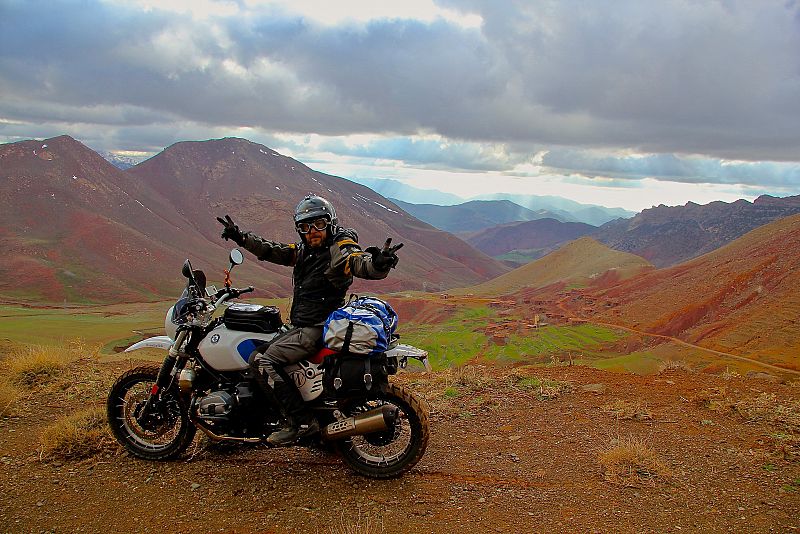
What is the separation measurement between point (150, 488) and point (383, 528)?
2164 millimetres

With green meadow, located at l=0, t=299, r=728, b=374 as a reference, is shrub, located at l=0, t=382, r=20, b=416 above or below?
above

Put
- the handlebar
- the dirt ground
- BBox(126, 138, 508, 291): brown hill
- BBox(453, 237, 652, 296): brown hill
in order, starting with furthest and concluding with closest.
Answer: BBox(126, 138, 508, 291): brown hill < BBox(453, 237, 652, 296): brown hill < the handlebar < the dirt ground

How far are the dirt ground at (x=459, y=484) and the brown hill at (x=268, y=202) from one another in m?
105

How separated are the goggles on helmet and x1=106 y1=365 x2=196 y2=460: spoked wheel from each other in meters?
2.06

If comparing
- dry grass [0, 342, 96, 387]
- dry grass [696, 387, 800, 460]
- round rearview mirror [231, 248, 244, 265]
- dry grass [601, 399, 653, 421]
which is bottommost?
dry grass [0, 342, 96, 387]

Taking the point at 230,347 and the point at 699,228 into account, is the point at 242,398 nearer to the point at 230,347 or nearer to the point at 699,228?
the point at 230,347

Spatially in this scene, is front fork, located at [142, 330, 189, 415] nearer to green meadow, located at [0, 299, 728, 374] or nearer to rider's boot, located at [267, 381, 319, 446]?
rider's boot, located at [267, 381, 319, 446]

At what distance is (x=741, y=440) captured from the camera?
6.68 metres

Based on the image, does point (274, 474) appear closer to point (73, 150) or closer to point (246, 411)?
point (246, 411)

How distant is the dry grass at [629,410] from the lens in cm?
745

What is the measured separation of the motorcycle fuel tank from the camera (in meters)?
5.52

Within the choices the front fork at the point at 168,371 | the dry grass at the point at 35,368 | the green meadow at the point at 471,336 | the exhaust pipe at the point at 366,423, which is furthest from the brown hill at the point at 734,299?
the dry grass at the point at 35,368

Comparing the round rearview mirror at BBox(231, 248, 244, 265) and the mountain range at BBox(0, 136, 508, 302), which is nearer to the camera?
the round rearview mirror at BBox(231, 248, 244, 265)

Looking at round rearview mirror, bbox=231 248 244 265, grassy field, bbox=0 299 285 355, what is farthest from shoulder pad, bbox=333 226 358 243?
grassy field, bbox=0 299 285 355
